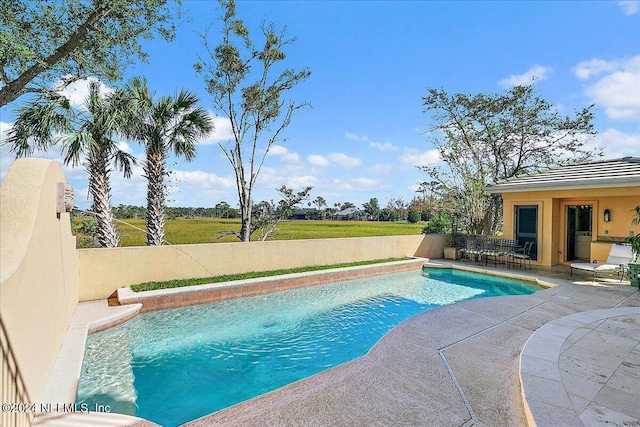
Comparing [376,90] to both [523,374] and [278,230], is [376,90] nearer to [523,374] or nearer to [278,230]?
[278,230]

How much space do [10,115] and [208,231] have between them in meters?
7.20

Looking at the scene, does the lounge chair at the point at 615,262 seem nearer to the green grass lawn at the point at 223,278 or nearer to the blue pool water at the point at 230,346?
the blue pool water at the point at 230,346

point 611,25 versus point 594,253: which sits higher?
point 611,25

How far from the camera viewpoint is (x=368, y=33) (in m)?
13.1

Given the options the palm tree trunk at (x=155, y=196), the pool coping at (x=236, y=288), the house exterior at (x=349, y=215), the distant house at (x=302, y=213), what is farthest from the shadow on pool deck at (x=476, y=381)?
A: the house exterior at (x=349, y=215)

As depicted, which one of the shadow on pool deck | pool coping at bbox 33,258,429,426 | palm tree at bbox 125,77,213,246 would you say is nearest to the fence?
pool coping at bbox 33,258,429,426

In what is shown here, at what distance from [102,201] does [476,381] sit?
10.5 m

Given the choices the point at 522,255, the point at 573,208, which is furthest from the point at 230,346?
the point at 573,208

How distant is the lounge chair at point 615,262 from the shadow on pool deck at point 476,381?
13.2ft

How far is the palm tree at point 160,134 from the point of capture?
33.0ft

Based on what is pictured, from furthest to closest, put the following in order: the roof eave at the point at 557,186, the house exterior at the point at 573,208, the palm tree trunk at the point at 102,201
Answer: the house exterior at the point at 573,208 < the roof eave at the point at 557,186 < the palm tree trunk at the point at 102,201

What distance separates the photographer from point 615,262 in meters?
9.95

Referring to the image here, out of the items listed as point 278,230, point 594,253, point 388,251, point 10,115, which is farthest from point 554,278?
point 10,115

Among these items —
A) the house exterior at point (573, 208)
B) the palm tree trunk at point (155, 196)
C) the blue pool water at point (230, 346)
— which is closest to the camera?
the blue pool water at point (230, 346)
